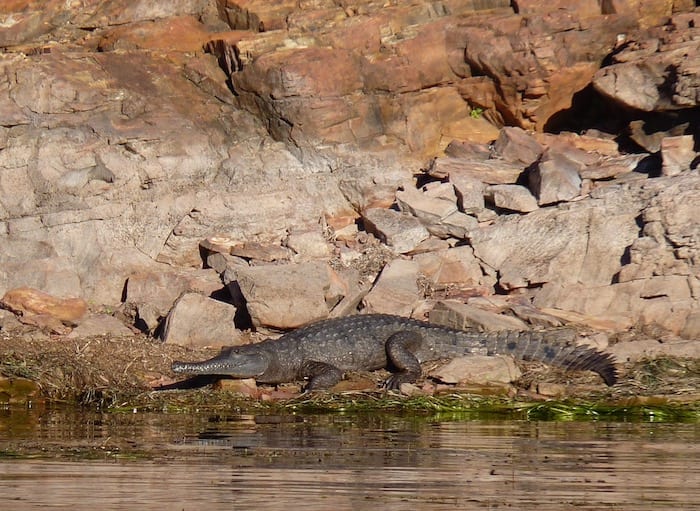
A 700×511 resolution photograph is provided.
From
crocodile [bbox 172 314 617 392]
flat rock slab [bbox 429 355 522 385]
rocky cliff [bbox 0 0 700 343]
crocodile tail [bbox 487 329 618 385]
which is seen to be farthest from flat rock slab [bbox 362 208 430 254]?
flat rock slab [bbox 429 355 522 385]

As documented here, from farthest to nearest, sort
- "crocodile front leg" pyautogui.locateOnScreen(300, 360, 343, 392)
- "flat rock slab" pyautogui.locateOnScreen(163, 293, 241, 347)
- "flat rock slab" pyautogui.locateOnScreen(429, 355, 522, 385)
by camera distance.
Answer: "flat rock slab" pyautogui.locateOnScreen(163, 293, 241, 347), "crocodile front leg" pyautogui.locateOnScreen(300, 360, 343, 392), "flat rock slab" pyautogui.locateOnScreen(429, 355, 522, 385)

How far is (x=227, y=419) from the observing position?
10062 mm

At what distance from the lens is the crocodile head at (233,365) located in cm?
1121

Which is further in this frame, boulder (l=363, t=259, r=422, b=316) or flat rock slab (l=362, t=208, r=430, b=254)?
flat rock slab (l=362, t=208, r=430, b=254)

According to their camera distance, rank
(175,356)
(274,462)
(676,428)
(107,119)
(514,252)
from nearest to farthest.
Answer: (274,462) → (676,428) → (175,356) → (514,252) → (107,119)

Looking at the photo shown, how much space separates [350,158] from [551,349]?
4.91m

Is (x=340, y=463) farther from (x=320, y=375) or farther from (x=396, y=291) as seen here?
(x=396, y=291)

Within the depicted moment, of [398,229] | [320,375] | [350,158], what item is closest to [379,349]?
[320,375]

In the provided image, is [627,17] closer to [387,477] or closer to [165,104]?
[165,104]

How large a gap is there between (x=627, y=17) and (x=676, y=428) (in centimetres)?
857

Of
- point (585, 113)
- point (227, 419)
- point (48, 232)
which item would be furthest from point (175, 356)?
point (585, 113)

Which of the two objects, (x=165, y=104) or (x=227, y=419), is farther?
(x=165, y=104)

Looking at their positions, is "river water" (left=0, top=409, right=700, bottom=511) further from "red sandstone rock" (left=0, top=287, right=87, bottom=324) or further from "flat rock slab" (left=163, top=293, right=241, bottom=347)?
"red sandstone rock" (left=0, top=287, right=87, bottom=324)

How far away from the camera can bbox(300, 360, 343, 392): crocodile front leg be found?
11.7 metres
